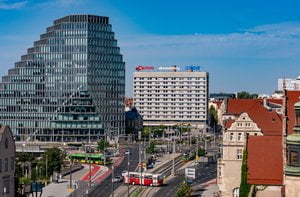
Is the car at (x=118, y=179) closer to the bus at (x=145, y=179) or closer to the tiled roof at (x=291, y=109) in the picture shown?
the bus at (x=145, y=179)

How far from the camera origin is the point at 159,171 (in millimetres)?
134125

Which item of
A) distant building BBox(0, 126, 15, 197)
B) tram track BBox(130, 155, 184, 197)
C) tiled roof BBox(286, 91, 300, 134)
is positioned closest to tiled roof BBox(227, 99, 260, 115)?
tram track BBox(130, 155, 184, 197)

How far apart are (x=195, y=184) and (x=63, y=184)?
25.8 metres

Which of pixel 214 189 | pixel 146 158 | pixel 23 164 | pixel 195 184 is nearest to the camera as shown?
pixel 214 189

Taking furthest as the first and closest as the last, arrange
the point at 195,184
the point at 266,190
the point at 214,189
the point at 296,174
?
1. the point at 195,184
2. the point at 214,189
3. the point at 266,190
4. the point at 296,174

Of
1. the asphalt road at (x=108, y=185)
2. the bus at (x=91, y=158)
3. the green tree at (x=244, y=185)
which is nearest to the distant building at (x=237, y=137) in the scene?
the green tree at (x=244, y=185)

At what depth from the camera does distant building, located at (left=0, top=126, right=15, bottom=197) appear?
77.4 meters

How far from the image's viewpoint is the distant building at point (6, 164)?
77.4 meters

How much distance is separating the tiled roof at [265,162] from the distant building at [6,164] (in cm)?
3561

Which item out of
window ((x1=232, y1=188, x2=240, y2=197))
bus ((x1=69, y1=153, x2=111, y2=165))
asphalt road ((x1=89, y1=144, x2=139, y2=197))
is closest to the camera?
window ((x1=232, y1=188, x2=240, y2=197))

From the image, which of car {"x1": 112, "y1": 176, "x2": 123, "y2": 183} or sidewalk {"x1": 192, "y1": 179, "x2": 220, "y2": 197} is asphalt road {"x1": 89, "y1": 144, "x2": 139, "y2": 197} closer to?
car {"x1": 112, "y1": 176, "x2": 123, "y2": 183}

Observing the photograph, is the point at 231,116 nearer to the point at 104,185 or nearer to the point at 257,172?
the point at 104,185

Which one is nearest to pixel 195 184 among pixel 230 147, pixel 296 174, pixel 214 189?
pixel 214 189

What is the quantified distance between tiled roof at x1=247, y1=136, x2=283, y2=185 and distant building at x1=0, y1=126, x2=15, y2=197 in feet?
117
